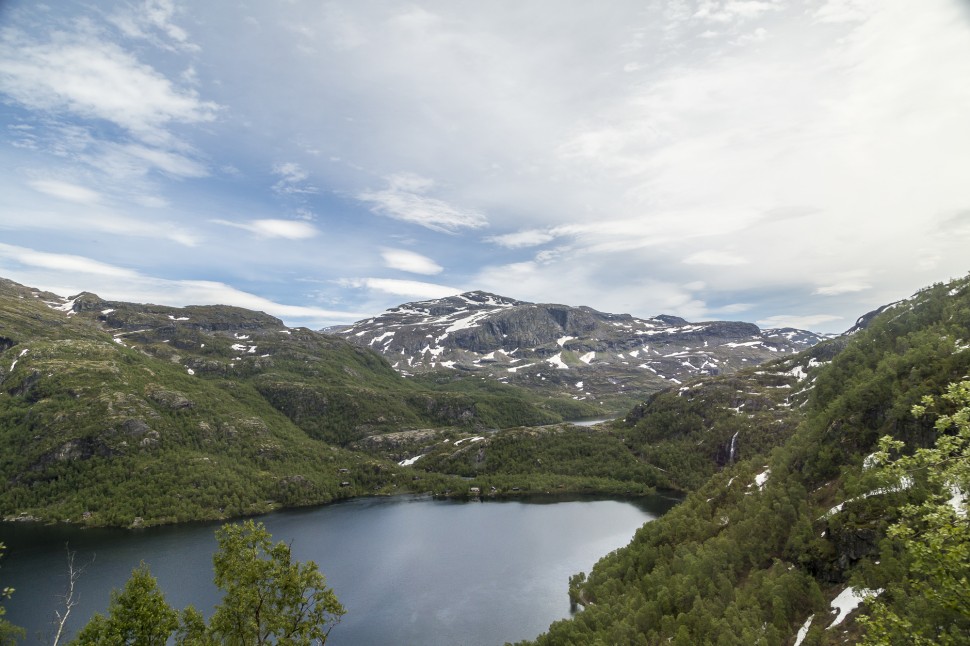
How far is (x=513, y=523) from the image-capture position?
127750 millimetres

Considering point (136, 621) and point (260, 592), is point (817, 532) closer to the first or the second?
point (260, 592)

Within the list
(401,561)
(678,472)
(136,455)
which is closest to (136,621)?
(401,561)

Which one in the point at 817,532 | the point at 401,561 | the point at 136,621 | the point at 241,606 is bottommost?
the point at 401,561

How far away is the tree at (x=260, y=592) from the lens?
23.4 metres

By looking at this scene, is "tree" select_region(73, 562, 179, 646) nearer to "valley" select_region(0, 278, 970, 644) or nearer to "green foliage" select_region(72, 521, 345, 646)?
"green foliage" select_region(72, 521, 345, 646)

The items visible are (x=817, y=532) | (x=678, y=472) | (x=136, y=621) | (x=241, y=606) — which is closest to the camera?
(x=241, y=606)

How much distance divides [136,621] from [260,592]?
7.06 m

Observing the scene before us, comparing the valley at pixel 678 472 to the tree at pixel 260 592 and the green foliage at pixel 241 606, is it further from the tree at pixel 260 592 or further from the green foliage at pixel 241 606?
the green foliage at pixel 241 606

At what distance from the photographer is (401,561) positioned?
100625mm

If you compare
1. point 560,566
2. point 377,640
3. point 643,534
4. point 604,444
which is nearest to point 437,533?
point 560,566

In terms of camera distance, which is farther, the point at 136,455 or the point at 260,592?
the point at 136,455

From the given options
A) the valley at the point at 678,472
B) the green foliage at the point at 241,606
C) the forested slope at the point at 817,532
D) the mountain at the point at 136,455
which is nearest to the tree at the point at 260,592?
the green foliage at the point at 241,606

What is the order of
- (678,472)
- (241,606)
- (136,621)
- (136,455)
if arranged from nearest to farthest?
(241,606), (136,621), (136,455), (678,472)

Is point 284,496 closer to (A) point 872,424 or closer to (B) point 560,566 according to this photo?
(B) point 560,566
